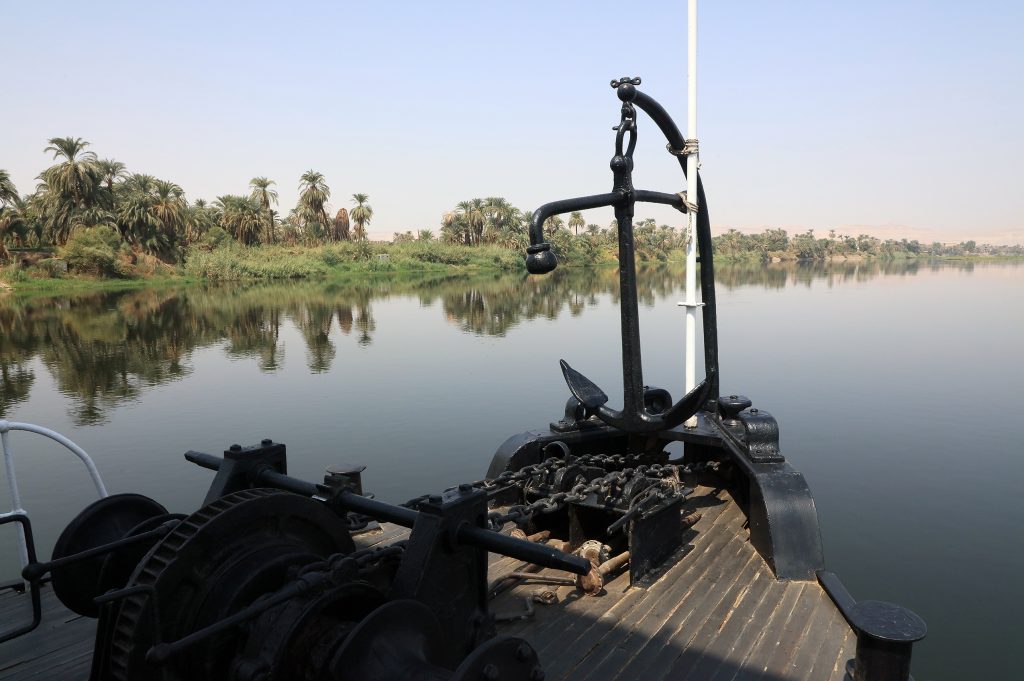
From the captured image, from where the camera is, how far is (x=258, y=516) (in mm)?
2215

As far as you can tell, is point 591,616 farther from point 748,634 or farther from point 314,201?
point 314,201

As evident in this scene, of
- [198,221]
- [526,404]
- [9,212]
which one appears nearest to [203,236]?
[198,221]

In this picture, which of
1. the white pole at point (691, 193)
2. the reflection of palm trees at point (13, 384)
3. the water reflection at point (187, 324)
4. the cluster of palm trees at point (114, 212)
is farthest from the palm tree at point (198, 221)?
the white pole at point (691, 193)

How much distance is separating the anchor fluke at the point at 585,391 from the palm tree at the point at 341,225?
90910 millimetres

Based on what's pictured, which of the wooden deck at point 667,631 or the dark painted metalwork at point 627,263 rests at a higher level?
the dark painted metalwork at point 627,263

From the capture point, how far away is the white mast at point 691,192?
22.2 feet

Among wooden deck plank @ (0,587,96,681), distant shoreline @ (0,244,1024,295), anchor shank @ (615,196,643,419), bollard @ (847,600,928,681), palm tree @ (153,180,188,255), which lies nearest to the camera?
bollard @ (847,600,928,681)

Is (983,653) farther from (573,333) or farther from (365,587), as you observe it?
(573,333)

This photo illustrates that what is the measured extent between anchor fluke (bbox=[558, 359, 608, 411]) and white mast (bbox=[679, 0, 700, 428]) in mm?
930

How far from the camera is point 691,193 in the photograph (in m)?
6.75

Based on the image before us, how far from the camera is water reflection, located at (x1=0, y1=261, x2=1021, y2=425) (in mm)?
20344

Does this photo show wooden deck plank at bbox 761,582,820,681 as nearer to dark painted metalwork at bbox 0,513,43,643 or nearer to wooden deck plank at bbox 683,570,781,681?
wooden deck plank at bbox 683,570,781,681

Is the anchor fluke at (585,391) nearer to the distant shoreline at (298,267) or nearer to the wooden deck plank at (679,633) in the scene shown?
the wooden deck plank at (679,633)

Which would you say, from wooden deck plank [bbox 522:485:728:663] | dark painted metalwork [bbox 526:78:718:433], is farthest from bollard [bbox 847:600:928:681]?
dark painted metalwork [bbox 526:78:718:433]
